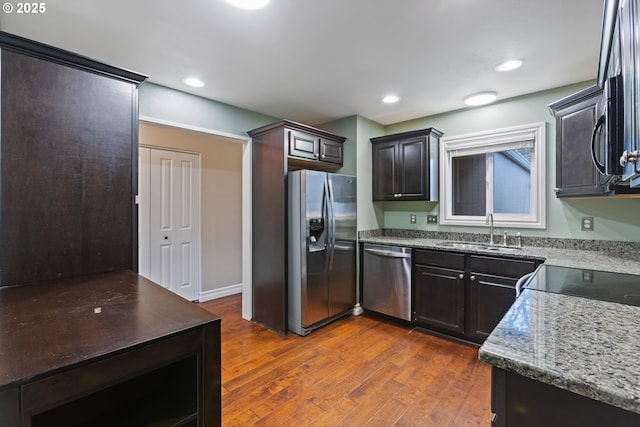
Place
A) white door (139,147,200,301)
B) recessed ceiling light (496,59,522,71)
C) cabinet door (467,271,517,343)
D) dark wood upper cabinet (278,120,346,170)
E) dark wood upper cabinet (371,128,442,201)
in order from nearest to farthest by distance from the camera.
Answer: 1. recessed ceiling light (496,59,522,71)
2. cabinet door (467,271,517,343)
3. dark wood upper cabinet (278,120,346,170)
4. dark wood upper cabinet (371,128,442,201)
5. white door (139,147,200,301)

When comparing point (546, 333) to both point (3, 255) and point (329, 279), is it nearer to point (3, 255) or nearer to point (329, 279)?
point (3, 255)

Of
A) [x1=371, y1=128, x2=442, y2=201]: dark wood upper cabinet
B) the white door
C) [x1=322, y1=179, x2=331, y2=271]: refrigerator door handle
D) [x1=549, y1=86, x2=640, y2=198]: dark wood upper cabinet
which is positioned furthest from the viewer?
the white door

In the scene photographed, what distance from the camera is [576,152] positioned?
224cm

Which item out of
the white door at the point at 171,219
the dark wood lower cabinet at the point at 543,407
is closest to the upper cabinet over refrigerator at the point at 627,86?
the dark wood lower cabinet at the point at 543,407

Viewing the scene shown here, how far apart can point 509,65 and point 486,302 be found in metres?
2.09

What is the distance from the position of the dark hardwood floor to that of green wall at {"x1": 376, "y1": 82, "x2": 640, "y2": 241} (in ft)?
4.88

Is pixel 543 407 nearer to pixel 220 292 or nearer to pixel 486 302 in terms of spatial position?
pixel 486 302

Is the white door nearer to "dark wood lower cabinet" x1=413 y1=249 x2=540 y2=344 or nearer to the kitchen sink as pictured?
"dark wood lower cabinet" x1=413 y1=249 x2=540 y2=344

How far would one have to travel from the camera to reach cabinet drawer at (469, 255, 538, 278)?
2420 millimetres

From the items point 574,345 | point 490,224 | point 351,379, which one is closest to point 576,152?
point 490,224

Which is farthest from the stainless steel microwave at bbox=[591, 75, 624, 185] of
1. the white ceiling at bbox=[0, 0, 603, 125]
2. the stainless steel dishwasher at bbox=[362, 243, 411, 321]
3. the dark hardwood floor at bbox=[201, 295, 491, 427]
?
the stainless steel dishwasher at bbox=[362, 243, 411, 321]

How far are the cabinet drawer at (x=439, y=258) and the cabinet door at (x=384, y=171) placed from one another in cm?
87

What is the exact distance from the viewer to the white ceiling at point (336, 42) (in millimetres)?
1684

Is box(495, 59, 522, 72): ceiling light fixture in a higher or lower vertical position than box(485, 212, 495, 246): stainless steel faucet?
higher
